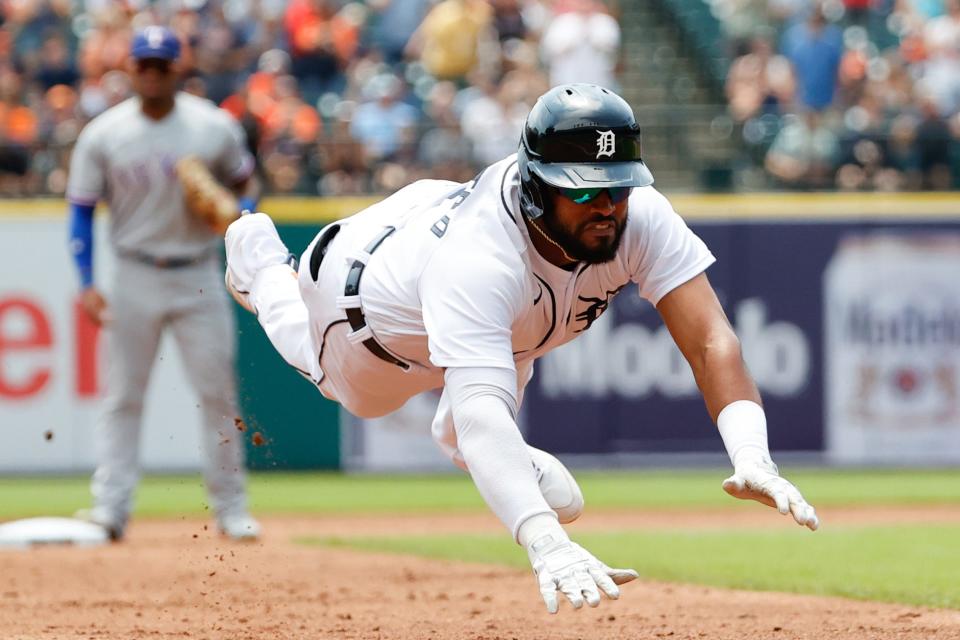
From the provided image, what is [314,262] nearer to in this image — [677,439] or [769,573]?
[769,573]

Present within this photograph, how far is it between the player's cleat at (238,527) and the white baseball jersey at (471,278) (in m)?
3.37

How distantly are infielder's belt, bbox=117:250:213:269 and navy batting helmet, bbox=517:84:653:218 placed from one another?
4516 millimetres

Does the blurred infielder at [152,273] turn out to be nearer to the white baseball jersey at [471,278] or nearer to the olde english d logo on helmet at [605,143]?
the white baseball jersey at [471,278]

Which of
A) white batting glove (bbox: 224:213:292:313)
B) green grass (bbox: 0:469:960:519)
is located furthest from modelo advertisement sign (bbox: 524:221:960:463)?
white batting glove (bbox: 224:213:292:313)

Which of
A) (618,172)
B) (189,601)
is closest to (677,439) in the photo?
(189,601)

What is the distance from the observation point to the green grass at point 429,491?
1180cm

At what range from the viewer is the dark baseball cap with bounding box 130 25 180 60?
9.02 metres

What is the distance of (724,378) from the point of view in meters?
5.34

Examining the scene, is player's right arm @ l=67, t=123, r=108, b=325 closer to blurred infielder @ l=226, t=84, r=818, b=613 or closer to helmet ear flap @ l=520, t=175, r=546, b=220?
blurred infielder @ l=226, t=84, r=818, b=613

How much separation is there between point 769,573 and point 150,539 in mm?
3801

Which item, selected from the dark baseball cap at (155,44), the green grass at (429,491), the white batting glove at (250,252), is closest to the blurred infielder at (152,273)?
the dark baseball cap at (155,44)

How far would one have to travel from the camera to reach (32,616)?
6.79 m

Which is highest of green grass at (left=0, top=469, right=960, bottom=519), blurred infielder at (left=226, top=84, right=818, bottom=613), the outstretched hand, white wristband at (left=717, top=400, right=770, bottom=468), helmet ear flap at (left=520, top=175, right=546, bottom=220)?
helmet ear flap at (left=520, top=175, right=546, bottom=220)

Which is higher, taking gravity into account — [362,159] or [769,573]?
[362,159]
